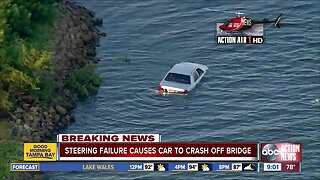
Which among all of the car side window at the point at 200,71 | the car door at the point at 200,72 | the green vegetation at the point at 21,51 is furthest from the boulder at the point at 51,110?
the car side window at the point at 200,71

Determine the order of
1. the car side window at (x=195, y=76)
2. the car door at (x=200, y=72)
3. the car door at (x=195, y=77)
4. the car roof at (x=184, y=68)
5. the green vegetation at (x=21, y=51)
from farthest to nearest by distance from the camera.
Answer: the car door at (x=200, y=72) < the car side window at (x=195, y=76) < the car door at (x=195, y=77) < the car roof at (x=184, y=68) < the green vegetation at (x=21, y=51)

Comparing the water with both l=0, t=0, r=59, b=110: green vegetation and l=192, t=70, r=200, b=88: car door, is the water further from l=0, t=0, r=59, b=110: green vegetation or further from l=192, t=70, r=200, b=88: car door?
l=0, t=0, r=59, b=110: green vegetation

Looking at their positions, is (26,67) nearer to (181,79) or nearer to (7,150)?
(7,150)

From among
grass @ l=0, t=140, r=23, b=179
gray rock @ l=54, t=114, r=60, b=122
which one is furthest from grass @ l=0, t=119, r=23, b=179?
gray rock @ l=54, t=114, r=60, b=122

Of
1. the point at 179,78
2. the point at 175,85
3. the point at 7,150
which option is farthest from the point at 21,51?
the point at 179,78

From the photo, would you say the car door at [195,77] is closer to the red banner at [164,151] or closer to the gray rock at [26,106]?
the gray rock at [26,106]
